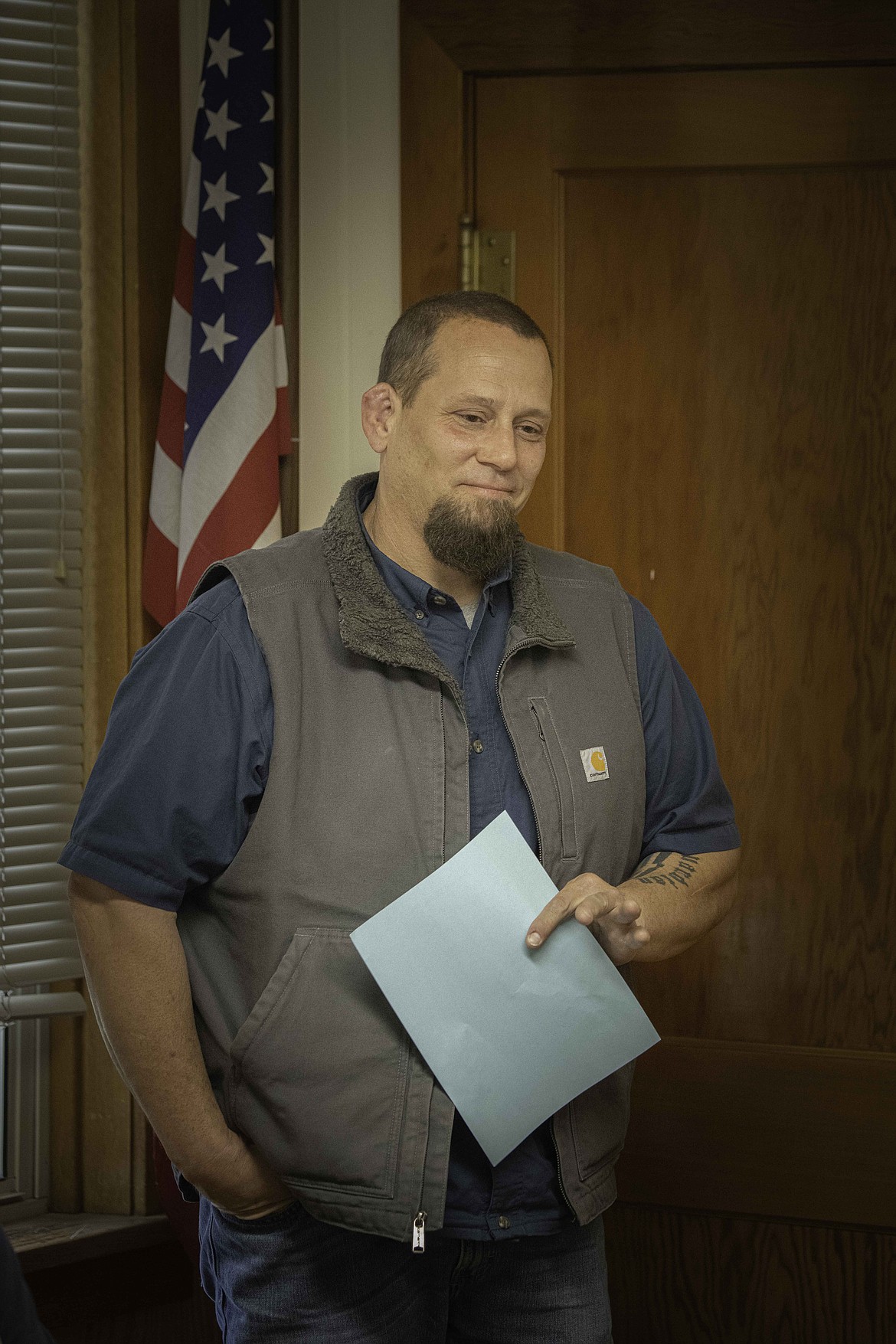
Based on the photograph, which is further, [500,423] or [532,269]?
[532,269]

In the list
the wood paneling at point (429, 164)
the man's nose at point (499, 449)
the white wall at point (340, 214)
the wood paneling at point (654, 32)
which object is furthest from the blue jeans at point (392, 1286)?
the wood paneling at point (654, 32)

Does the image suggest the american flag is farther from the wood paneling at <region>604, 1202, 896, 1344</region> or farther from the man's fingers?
the wood paneling at <region>604, 1202, 896, 1344</region>

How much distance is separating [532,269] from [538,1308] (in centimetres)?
161

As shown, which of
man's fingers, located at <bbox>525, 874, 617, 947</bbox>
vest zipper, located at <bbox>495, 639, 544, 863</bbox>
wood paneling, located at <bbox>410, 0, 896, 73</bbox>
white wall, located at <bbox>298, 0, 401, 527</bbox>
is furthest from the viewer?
white wall, located at <bbox>298, 0, 401, 527</bbox>

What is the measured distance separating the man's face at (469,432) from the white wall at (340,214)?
26.7 inches

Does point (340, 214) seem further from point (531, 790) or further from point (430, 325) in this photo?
point (531, 790)

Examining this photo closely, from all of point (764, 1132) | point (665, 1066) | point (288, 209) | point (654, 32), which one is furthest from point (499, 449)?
point (764, 1132)

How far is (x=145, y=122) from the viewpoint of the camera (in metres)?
1.94

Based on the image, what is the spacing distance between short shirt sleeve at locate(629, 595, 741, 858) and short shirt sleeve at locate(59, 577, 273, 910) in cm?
50

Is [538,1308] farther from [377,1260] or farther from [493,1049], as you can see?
[493,1049]

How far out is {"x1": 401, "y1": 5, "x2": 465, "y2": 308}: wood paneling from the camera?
192cm

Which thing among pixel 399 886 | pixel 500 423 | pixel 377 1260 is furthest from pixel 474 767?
pixel 377 1260

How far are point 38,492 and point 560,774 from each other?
46.6 inches

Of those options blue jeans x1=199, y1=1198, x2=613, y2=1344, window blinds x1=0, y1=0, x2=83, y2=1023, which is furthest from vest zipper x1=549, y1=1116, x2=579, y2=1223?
window blinds x1=0, y1=0, x2=83, y2=1023
